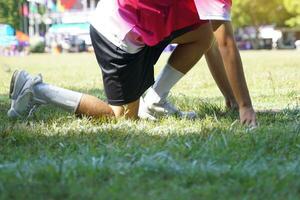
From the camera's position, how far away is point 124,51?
3748mm

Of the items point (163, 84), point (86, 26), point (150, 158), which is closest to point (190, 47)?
point (163, 84)

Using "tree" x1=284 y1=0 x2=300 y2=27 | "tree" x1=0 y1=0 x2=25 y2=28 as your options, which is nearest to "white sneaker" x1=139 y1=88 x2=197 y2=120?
"tree" x1=0 y1=0 x2=25 y2=28

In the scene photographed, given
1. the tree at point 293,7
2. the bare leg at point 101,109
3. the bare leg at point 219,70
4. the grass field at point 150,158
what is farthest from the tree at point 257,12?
the grass field at point 150,158

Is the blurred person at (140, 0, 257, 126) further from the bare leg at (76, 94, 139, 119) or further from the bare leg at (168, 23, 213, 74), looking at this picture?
the bare leg at (76, 94, 139, 119)

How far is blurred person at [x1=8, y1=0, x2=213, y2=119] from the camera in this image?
3.71 m

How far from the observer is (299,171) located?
2414 mm

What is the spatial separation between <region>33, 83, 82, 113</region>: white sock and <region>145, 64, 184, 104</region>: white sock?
1.66 ft

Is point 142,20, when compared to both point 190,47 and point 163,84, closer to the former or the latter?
point 190,47

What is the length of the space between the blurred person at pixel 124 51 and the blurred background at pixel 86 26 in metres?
35.7

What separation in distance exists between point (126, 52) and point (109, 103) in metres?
0.37

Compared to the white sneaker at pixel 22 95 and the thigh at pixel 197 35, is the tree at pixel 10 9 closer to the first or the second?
the white sneaker at pixel 22 95

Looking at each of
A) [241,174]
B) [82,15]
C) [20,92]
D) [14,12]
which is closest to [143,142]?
[241,174]

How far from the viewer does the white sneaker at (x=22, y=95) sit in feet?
12.4

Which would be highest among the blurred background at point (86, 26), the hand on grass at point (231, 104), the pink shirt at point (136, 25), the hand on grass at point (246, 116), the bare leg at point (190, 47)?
the pink shirt at point (136, 25)
